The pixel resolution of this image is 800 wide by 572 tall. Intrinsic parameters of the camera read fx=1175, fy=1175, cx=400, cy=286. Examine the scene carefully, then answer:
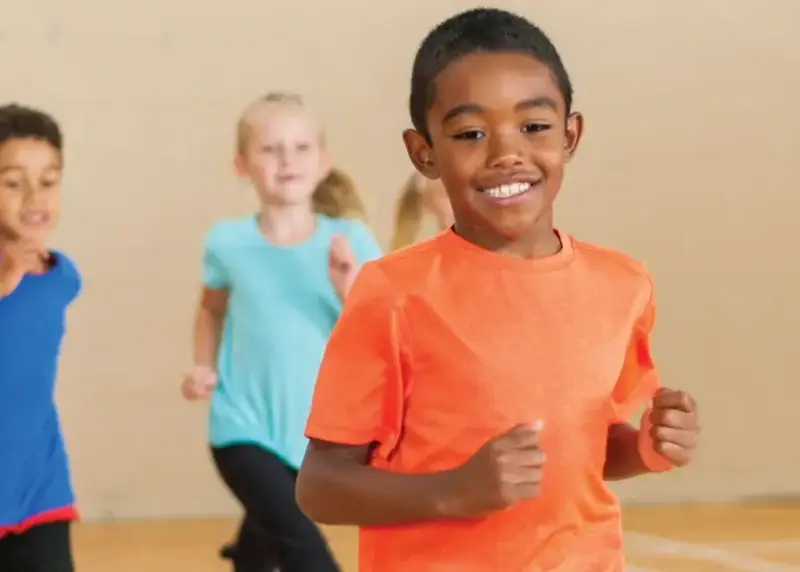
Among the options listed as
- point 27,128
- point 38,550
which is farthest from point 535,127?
point 27,128

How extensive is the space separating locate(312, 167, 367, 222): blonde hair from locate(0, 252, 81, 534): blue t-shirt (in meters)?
0.80

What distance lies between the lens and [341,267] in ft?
8.75

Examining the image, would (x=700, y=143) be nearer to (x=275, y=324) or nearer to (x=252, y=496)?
(x=275, y=324)

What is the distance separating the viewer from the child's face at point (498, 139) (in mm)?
1174

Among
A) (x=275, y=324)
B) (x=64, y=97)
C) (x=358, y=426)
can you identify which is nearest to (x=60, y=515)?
(x=275, y=324)

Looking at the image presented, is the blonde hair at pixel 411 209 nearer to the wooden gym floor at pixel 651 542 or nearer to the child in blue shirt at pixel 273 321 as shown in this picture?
the child in blue shirt at pixel 273 321

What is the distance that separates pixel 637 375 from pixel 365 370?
0.32 metres

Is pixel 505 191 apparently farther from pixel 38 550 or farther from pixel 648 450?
pixel 38 550

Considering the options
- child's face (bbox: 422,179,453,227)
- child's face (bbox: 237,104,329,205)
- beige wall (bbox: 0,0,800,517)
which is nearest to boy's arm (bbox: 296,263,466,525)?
child's face (bbox: 237,104,329,205)

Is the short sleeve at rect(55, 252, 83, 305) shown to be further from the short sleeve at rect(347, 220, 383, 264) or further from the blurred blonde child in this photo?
the blurred blonde child

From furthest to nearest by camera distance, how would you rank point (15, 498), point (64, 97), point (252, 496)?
point (64, 97), point (252, 496), point (15, 498)

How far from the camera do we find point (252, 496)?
2441 millimetres

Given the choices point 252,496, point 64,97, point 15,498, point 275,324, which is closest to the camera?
point 15,498

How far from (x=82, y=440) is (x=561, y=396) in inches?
118
